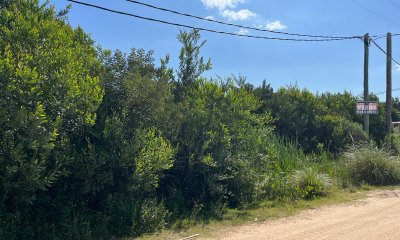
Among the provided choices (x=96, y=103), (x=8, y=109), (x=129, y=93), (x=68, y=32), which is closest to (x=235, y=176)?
(x=129, y=93)

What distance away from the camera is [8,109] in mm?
6324

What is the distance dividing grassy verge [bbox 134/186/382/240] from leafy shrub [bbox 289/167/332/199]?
9.7 inches

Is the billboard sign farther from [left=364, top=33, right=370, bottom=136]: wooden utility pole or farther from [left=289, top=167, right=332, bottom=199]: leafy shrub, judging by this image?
[left=289, top=167, right=332, bottom=199]: leafy shrub

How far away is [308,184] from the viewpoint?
12.1 metres

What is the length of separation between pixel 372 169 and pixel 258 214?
6.62 m

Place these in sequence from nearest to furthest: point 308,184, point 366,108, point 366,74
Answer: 1. point 308,184
2. point 366,108
3. point 366,74

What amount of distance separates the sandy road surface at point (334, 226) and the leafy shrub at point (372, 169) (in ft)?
12.8

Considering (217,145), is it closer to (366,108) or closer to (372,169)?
(372,169)

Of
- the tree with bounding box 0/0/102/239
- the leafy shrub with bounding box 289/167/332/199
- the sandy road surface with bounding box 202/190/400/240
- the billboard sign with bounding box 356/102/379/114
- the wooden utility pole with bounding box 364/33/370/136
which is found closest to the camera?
the tree with bounding box 0/0/102/239

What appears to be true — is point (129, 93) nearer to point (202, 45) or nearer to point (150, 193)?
point (150, 193)

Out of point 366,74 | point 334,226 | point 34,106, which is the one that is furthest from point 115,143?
point 366,74

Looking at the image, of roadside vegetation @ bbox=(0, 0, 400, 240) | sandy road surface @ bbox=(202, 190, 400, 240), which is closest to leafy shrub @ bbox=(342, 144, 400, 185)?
roadside vegetation @ bbox=(0, 0, 400, 240)

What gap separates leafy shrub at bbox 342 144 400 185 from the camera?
14.8 metres

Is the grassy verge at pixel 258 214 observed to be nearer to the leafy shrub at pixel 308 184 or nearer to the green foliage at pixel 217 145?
the leafy shrub at pixel 308 184
